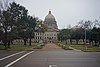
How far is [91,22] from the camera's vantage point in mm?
86688

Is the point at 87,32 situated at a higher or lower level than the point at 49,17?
lower

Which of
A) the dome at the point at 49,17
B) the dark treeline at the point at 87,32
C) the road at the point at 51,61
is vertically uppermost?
the dome at the point at 49,17

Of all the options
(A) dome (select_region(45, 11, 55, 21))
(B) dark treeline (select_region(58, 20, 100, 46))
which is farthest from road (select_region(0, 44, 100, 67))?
(A) dome (select_region(45, 11, 55, 21))

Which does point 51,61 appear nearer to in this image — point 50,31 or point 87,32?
point 87,32

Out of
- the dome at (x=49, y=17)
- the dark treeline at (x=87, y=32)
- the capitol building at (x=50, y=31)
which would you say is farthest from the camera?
the capitol building at (x=50, y=31)

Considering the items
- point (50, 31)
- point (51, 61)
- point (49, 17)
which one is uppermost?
point (49, 17)

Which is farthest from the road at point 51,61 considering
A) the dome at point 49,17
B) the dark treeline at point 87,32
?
the dome at point 49,17

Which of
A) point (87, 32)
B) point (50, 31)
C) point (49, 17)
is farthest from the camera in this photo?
point (50, 31)

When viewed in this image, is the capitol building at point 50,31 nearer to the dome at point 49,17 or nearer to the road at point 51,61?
the dome at point 49,17

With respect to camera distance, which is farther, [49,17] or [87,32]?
[49,17]

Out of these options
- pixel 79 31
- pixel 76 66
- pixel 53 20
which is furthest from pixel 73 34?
pixel 76 66

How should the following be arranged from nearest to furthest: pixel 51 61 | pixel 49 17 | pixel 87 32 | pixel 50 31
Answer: pixel 51 61
pixel 87 32
pixel 49 17
pixel 50 31

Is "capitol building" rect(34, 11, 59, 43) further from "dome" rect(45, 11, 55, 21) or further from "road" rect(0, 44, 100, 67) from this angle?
"road" rect(0, 44, 100, 67)

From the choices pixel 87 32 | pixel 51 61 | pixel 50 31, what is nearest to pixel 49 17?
pixel 50 31
